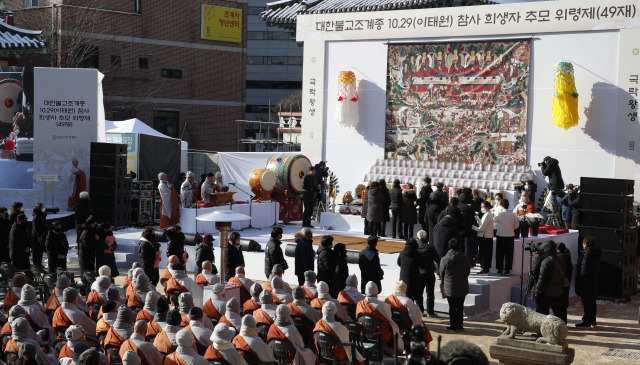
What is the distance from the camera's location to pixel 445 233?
14.5 meters

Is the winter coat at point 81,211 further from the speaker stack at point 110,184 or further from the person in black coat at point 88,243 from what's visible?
the person in black coat at point 88,243

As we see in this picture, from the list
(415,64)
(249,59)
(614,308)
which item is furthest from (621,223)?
(249,59)

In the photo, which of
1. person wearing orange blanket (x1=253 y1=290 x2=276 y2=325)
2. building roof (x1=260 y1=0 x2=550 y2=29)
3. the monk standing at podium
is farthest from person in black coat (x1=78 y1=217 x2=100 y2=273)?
building roof (x1=260 y1=0 x2=550 y2=29)

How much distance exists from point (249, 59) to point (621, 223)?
1971 inches

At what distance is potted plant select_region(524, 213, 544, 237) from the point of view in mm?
16958

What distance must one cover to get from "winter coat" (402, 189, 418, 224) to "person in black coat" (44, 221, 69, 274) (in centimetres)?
743

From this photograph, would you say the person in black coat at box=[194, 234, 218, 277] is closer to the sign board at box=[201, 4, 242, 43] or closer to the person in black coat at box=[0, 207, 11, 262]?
the person in black coat at box=[0, 207, 11, 262]

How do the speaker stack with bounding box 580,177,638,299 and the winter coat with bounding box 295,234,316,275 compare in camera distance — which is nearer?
the winter coat with bounding box 295,234,316,275

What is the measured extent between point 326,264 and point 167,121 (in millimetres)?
29169

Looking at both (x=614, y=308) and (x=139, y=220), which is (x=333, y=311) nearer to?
(x=614, y=308)

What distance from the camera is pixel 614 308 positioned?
15.7 meters

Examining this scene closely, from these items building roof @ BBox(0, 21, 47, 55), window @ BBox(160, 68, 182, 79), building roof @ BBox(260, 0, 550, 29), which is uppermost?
building roof @ BBox(260, 0, 550, 29)

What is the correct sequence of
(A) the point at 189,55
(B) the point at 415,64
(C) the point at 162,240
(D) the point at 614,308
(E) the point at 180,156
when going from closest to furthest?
(D) the point at 614,308
(C) the point at 162,240
(B) the point at 415,64
(E) the point at 180,156
(A) the point at 189,55

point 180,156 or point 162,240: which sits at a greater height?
point 180,156
